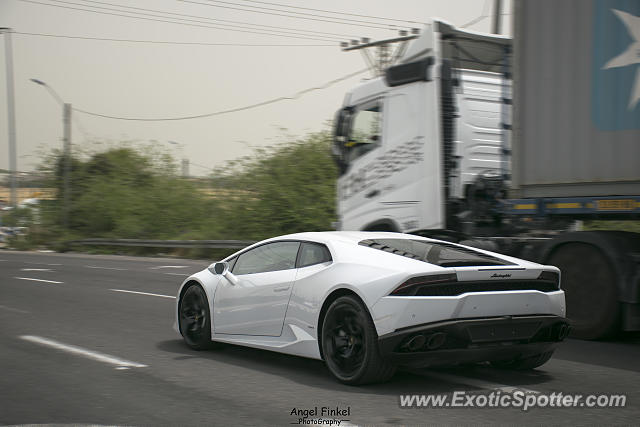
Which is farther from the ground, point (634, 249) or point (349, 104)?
point (349, 104)

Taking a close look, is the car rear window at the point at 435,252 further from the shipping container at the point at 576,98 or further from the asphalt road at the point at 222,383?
the shipping container at the point at 576,98

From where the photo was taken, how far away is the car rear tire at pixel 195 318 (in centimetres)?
737

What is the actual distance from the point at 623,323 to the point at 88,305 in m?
7.68

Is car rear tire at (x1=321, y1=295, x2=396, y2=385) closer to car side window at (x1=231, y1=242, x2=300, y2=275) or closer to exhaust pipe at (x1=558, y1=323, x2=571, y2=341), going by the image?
car side window at (x1=231, y1=242, x2=300, y2=275)

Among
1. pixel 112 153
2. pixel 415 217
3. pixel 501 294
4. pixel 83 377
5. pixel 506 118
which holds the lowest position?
pixel 83 377

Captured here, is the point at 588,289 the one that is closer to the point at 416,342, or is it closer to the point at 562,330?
the point at 562,330

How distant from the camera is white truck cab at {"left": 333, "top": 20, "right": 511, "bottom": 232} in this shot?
33.3 ft

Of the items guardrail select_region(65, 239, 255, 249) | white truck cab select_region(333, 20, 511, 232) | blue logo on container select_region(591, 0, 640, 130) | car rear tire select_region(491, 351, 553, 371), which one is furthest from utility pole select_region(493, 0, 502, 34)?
car rear tire select_region(491, 351, 553, 371)

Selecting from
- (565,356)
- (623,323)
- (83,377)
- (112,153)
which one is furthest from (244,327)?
(112,153)

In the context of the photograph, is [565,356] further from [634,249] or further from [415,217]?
[415,217]

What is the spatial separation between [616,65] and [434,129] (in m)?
2.78

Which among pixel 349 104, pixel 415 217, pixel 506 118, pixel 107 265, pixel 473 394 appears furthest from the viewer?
pixel 107 265

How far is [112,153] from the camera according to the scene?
1549 inches

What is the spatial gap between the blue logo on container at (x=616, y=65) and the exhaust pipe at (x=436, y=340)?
144 inches
